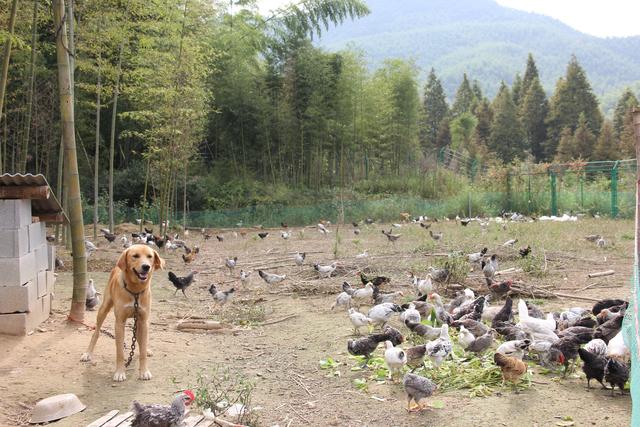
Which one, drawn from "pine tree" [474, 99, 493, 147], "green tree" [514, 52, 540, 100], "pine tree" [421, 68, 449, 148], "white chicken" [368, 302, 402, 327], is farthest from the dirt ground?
"pine tree" [421, 68, 449, 148]

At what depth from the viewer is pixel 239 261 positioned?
1341 centimetres

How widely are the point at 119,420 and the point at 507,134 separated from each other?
37957 mm

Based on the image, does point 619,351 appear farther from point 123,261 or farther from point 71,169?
point 71,169

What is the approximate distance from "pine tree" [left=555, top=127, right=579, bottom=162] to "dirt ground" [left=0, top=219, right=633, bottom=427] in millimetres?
23649

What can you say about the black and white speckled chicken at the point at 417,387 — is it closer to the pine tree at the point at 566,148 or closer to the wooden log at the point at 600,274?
the wooden log at the point at 600,274

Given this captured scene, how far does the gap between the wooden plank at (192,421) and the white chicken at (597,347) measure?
3131 millimetres

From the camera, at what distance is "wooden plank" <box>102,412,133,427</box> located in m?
4.26

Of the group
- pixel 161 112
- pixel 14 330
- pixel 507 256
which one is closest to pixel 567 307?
pixel 507 256

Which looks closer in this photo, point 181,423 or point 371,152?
point 181,423

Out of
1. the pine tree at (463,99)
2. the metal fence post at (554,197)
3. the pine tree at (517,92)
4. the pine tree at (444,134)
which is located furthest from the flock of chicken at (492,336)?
the pine tree at (463,99)

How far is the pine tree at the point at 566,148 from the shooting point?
35.0 metres

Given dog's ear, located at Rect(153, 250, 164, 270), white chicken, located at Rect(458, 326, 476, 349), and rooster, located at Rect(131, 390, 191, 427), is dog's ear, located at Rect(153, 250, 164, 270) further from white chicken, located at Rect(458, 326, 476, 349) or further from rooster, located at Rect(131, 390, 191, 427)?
white chicken, located at Rect(458, 326, 476, 349)

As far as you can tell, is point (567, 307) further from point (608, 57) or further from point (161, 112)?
point (608, 57)

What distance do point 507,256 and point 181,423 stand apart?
9028 millimetres
